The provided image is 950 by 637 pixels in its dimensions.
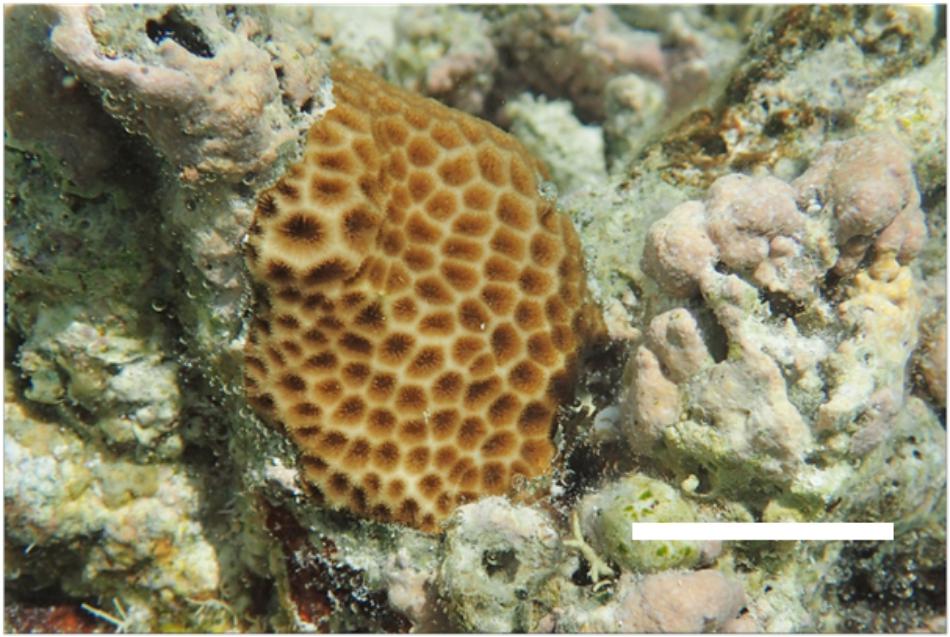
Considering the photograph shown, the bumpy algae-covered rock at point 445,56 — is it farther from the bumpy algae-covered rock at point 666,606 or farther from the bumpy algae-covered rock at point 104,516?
the bumpy algae-covered rock at point 666,606

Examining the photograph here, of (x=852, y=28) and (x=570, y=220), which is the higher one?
(x=852, y=28)

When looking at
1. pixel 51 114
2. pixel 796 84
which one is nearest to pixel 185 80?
pixel 51 114

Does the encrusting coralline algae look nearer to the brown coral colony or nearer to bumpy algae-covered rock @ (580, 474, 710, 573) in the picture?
bumpy algae-covered rock @ (580, 474, 710, 573)

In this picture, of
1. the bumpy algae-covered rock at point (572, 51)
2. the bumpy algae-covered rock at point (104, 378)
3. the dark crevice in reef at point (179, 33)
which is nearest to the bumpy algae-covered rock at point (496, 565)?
the bumpy algae-covered rock at point (104, 378)

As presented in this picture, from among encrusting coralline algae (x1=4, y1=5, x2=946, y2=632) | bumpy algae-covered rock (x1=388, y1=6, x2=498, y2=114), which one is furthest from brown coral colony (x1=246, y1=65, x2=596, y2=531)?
bumpy algae-covered rock (x1=388, y1=6, x2=498, y2=114)

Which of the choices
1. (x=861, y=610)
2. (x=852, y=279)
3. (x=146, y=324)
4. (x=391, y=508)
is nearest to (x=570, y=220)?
(x=852, y=279)

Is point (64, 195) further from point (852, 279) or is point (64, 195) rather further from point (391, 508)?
point (852, 279)
